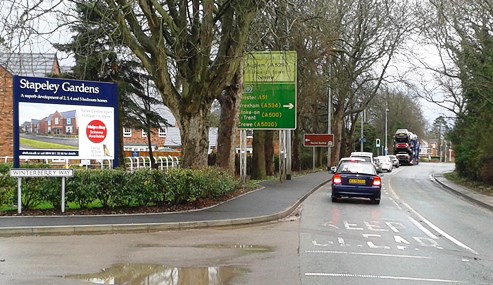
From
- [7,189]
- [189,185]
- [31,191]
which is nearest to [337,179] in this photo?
[189,185]

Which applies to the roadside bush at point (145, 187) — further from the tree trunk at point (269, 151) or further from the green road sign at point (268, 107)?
the tree trunk at point (269, 151)

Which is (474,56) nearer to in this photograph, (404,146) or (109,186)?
(109,186)

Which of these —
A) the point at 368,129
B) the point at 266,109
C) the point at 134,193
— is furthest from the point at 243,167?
the point at 368,129

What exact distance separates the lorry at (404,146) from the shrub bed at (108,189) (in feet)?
203

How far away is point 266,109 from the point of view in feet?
88.2

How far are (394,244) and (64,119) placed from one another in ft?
30.6

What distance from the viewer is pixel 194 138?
1795cm

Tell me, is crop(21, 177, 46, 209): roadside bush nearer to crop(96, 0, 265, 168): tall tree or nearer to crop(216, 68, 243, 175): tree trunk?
crop(96, 0, 265, 168): tall tree

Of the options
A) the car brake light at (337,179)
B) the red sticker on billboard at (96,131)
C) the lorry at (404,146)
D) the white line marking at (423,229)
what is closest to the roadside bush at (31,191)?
the red sticker on billboard at (96,131)

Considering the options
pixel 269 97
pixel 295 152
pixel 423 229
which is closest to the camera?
pixel 423 229

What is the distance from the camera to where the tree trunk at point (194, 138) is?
1780 centimetres

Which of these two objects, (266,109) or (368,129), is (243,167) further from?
(368,129)

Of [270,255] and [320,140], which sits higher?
[320,140]

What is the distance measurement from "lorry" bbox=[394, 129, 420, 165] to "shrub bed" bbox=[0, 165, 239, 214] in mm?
61832
